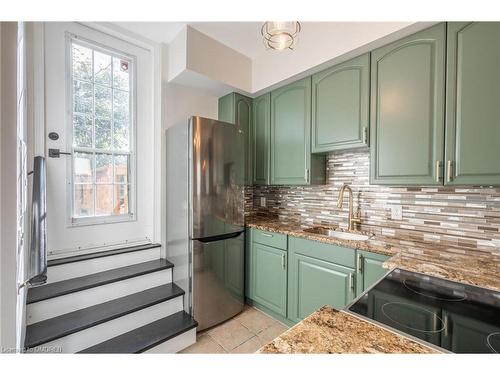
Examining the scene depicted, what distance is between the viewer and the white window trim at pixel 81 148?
1690mm

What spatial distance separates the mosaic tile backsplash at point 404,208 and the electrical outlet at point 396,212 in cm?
2

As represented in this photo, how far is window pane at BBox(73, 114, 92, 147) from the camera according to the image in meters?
1.73

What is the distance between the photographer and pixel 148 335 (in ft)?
5.06

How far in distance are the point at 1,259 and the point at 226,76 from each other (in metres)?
2.08

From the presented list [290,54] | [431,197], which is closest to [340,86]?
[290,54]

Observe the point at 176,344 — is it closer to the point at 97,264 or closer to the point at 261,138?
the point at 97,264

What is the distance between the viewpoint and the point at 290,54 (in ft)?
6.53

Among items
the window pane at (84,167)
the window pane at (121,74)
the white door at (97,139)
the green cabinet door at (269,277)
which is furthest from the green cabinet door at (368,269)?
the window pane at (121,74)

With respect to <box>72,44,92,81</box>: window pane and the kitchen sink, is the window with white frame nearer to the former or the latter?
<box>72,44,92,81</box>: window pane

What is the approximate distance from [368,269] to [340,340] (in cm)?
103

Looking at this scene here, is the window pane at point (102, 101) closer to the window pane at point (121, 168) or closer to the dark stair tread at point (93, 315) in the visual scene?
the window pane at point (121, 168)

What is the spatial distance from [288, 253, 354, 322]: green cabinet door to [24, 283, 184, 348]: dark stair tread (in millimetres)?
950

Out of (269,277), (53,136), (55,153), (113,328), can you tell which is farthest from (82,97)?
(269,277)
